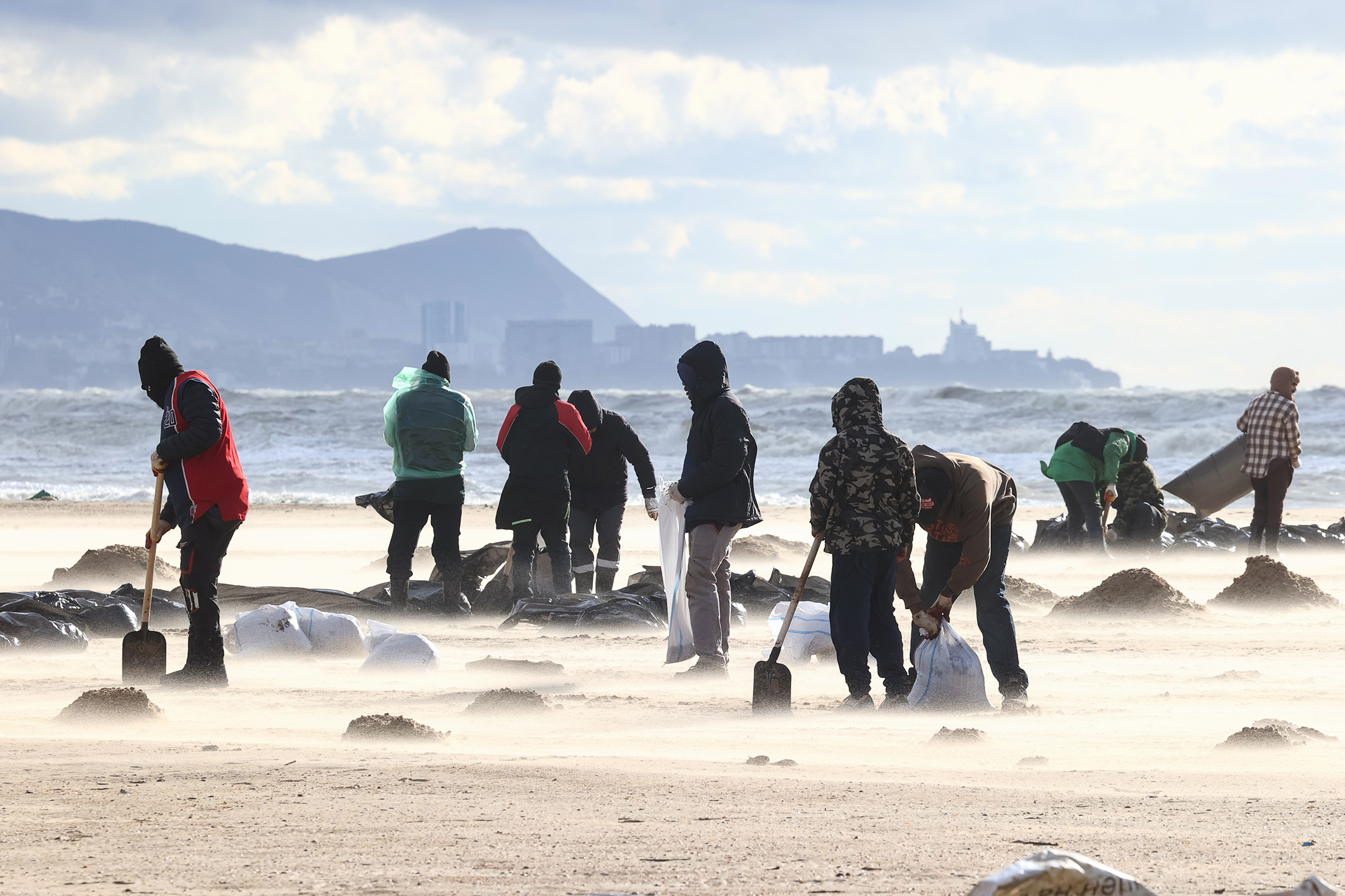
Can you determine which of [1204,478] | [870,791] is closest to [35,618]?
[870,791]

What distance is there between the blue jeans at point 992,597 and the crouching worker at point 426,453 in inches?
147

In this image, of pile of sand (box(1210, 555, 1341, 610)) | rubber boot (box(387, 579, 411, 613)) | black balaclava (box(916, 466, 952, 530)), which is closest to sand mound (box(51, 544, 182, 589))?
rubber boot (box(387, 579, 411, 613))

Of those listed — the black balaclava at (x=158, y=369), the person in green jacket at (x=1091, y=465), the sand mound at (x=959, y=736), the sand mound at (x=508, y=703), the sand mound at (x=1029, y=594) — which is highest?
the black balaclava at (x=158, y=369)

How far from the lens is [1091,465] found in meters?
12.1

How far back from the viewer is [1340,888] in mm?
3279

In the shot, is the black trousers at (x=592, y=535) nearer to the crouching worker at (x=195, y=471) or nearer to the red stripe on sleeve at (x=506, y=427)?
the red stripe on sleeve at (x=506, y=427)

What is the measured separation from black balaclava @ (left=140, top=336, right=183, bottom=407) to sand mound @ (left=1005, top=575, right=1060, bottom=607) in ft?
20.7

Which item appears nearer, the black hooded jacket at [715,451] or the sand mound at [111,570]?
the black hooded jacket at [715,451]

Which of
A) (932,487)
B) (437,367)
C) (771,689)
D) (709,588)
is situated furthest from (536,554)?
(932,487)

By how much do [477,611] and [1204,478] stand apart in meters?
9.32

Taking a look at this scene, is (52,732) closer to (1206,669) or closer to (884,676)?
(884,676)

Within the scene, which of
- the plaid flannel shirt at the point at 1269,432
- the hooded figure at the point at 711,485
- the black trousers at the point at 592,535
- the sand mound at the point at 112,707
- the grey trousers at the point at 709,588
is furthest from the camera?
the plaid flannel shirt at the point at 1269,432

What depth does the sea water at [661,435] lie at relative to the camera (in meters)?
25.8

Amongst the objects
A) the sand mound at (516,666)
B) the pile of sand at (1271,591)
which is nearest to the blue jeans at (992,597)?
the sand mound at (516,666)
